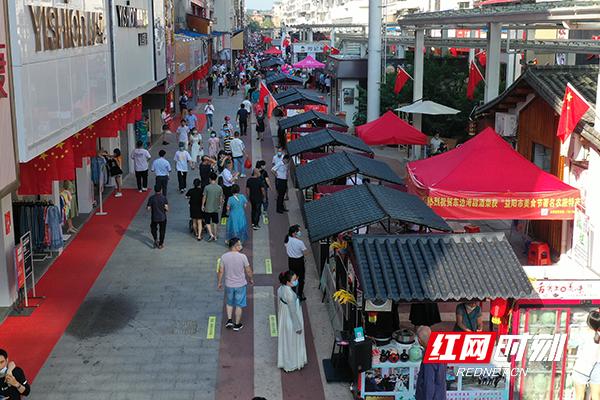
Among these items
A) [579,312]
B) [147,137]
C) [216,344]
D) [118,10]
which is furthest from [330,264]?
[147,137]

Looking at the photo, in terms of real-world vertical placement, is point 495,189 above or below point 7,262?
above

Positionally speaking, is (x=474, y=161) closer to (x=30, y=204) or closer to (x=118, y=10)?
(x=30, y=204)

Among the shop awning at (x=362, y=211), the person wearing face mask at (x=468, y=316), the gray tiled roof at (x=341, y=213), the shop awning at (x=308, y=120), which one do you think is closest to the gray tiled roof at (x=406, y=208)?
the shop awning at (x=362, y=211)

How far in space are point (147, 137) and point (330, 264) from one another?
18.0 meters

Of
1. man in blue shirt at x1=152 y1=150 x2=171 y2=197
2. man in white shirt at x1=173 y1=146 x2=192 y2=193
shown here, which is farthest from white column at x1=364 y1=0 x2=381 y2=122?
man in blue shirt at x1=152 y1=150 x2=171 y2=197

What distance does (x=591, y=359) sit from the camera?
8.95m

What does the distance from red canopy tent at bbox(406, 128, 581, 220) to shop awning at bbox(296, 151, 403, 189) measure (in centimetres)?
161

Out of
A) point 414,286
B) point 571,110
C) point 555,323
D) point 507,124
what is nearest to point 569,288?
point 555,323

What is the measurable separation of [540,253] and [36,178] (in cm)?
976

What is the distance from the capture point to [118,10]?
64.6 feet

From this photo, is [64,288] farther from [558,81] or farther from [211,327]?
[558,81]

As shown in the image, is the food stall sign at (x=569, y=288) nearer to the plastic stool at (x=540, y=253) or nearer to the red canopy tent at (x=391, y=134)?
the plastic stool at (x=540, y=253)

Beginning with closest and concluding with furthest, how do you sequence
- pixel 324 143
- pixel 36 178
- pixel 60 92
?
pixel 36 178, pixel 60 92, pixel 324 143

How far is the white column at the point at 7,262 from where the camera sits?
12500 millimetres
